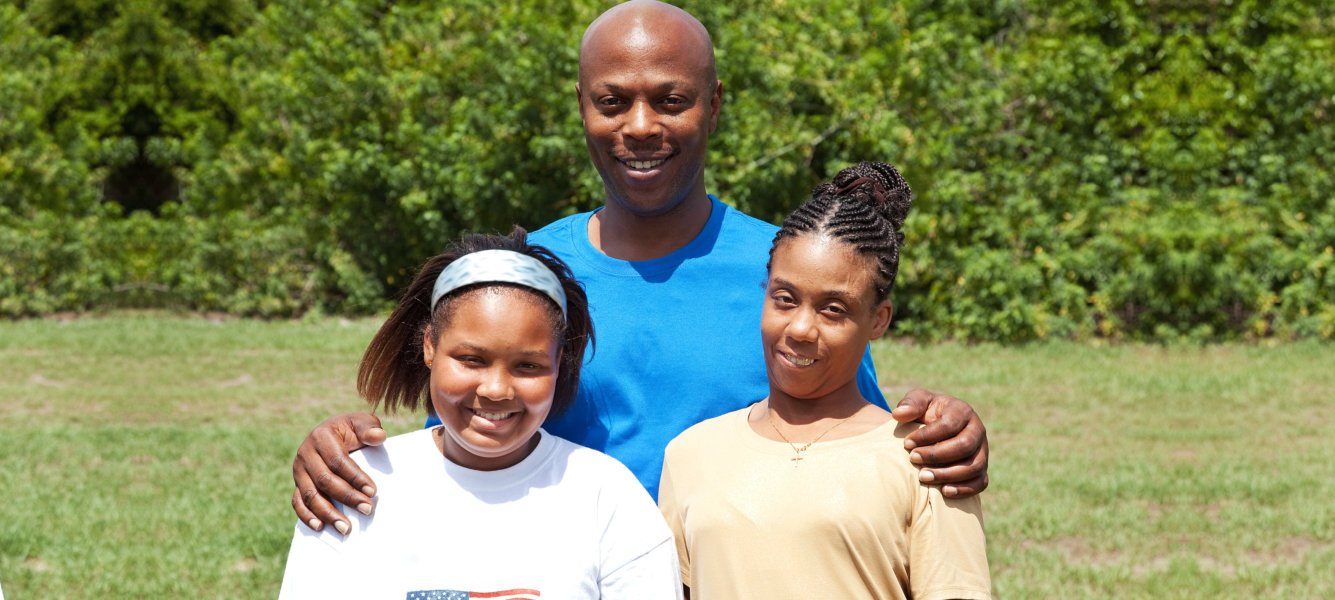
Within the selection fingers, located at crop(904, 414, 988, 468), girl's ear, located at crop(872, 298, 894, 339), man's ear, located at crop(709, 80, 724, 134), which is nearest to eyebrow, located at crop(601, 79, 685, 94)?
man's ear, located at crop(709, 80, 724, 134)

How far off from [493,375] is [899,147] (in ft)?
31.3

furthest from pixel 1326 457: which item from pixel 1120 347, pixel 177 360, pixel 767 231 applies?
pixel 177 360

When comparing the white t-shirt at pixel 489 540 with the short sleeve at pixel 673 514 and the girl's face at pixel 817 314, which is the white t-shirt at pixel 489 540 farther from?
the girl's face at pixel 817 314

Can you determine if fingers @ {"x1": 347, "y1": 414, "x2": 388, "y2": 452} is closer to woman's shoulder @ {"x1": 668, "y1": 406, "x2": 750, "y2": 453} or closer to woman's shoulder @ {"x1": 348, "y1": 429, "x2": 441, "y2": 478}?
woman's shoulder @ {"x1": 348, "y1": 429, "x2": 441, "y2": 478}

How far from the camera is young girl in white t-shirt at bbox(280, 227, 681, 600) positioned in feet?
7.34

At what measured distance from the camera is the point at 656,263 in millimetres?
2678

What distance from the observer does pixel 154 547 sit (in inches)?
232

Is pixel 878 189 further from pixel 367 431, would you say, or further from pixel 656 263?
pixel 367 431

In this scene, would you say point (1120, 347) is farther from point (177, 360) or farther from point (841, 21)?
point (177, 360)

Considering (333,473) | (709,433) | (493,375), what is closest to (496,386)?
(493,375)

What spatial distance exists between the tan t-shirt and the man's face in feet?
2.09

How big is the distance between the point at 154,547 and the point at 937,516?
480 cm

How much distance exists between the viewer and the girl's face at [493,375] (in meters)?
2.27

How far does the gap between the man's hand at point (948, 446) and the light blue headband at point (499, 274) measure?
705 mm
